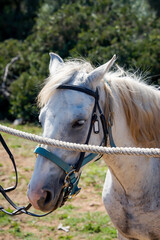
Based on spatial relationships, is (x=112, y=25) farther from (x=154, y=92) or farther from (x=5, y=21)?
(x=5, y=21)

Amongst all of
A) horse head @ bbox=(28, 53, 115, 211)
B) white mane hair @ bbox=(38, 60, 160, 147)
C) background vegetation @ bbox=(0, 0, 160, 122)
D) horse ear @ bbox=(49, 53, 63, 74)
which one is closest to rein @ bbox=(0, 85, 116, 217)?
horse head @ bbox=(28, 53, 115, 211)

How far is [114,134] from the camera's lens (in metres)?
2.09

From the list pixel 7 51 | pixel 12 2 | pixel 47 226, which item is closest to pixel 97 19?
pixel 7 51

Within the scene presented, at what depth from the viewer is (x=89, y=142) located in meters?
1.89

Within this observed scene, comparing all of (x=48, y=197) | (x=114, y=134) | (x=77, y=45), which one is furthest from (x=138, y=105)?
(x=77, y=45)

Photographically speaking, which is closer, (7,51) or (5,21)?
(7,51)

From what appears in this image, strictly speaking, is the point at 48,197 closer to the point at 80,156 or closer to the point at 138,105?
the point at 80,156

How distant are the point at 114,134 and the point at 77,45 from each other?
22.7 ft

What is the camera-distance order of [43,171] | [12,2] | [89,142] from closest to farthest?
[43,171], [89,142], [12,2]

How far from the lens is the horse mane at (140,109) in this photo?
2143mm

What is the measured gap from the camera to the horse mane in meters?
2.14

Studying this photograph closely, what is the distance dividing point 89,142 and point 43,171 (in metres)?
0.36

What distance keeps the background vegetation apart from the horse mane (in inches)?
209

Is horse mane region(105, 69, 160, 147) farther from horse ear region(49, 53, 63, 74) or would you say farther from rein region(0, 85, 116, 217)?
horse ear region(49, 53, 63, 74)
